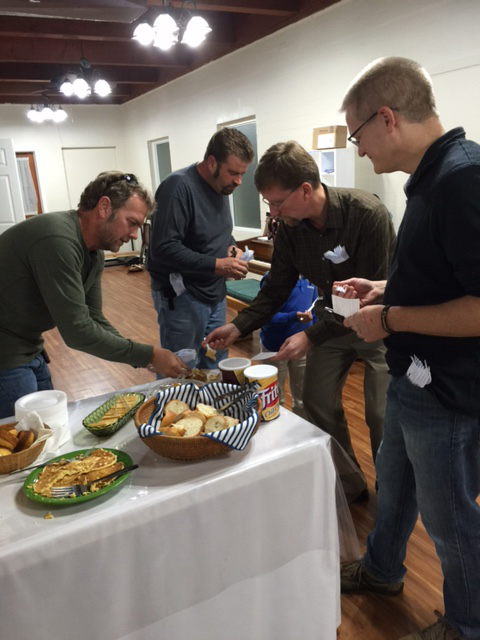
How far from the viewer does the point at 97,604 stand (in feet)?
3.49

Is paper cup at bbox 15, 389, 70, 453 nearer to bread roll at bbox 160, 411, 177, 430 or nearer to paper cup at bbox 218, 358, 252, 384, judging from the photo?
bread roll at bbox 160, 411, 177, 430

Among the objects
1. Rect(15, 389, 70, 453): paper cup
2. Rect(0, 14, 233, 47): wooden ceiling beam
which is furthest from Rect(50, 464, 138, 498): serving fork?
Rect(0, 14, 233, 47): wooden ceiling beam

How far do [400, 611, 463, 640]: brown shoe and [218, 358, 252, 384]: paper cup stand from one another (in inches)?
35.4

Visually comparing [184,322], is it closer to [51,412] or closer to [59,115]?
[51,412]

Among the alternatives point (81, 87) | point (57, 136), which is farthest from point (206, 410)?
point (57, 136)

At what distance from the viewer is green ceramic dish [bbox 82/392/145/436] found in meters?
1.34

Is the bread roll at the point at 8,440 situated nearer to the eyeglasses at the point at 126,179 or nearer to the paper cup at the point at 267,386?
the paper cup at the point at 267,386

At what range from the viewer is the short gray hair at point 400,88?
113 centimetres

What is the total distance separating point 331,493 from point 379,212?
102cm

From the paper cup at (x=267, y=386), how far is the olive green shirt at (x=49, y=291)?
45 centimetres

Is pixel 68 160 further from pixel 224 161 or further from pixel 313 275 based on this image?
pixel 313 275

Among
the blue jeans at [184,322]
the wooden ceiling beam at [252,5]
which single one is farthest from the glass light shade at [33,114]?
the blue jeans at [184,322]

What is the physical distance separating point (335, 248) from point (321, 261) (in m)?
0.10

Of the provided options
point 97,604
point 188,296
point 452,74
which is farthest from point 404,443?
point 452,74
